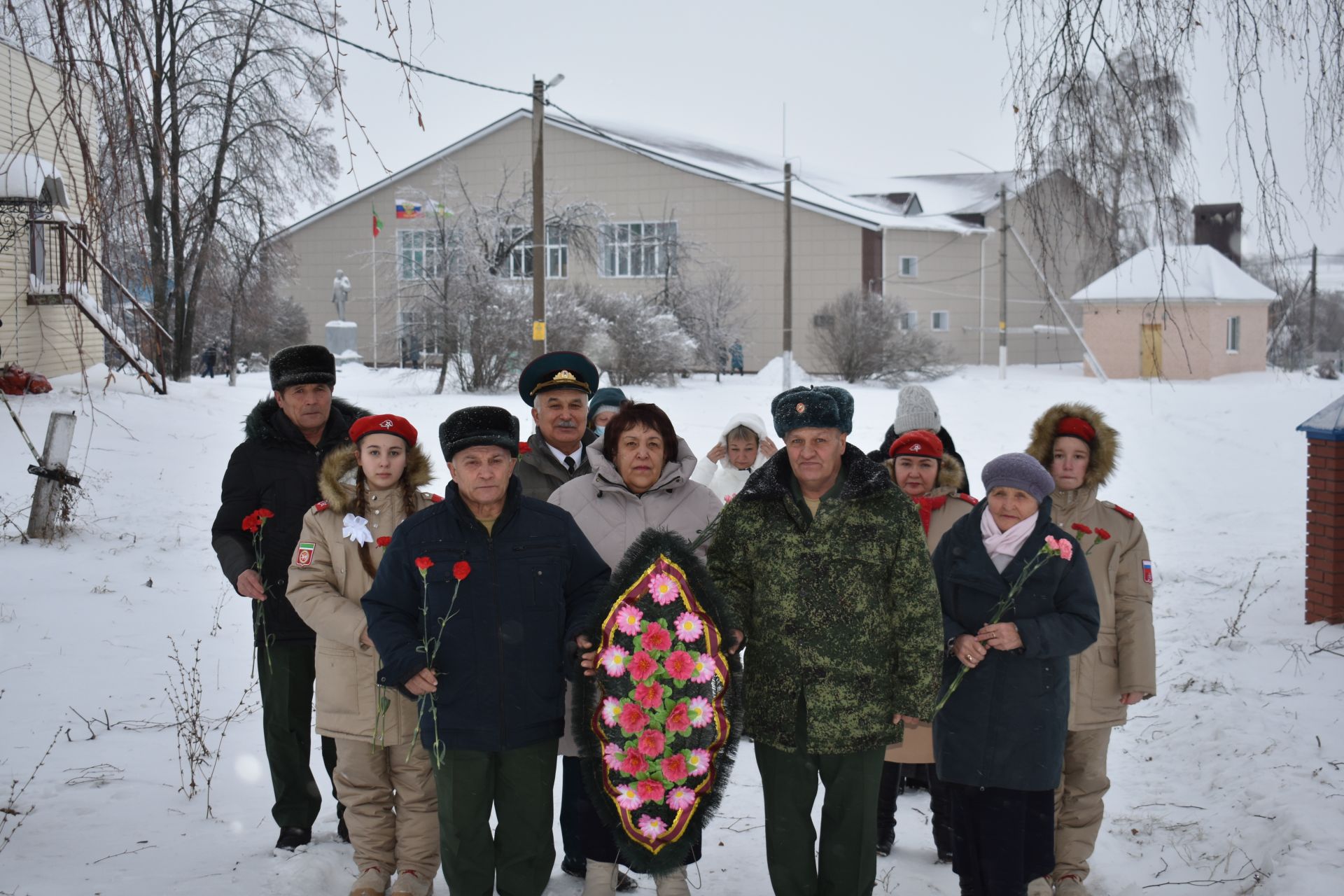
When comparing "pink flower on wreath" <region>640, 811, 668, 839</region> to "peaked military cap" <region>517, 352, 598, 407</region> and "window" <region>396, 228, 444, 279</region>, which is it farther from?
"window" <region>396, 228, 444, 279</region>

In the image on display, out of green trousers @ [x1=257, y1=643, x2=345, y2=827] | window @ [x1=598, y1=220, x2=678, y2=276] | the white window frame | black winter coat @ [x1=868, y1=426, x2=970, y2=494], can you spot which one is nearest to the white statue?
window @ [x1=598, y1=220, x2=678, y2=276]

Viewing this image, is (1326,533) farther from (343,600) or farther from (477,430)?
(343,600)

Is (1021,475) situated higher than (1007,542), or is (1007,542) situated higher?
(1021,475)

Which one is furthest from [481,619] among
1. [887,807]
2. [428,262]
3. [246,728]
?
[428,262]

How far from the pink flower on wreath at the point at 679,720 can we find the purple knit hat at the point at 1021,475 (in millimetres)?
1241

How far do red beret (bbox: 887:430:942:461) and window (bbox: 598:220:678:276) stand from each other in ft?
103

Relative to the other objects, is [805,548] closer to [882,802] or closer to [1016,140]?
[882,802]

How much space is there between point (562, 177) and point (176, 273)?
737 inches

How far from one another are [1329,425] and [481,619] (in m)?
5.96

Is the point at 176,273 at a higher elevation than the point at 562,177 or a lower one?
lower

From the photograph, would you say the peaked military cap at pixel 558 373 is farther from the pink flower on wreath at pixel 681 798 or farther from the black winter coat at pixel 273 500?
the pink flower on wreath at pixel 681 798

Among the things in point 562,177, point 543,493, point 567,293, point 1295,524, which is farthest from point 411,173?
point 543,493

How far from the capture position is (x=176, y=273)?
2069cm

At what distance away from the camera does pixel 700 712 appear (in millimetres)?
3523
